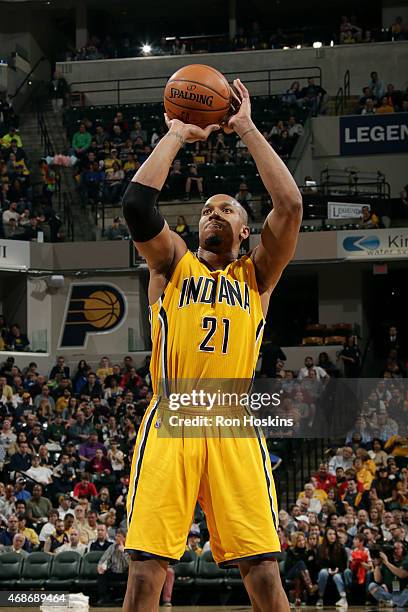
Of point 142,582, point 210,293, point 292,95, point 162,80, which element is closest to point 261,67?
point 292,95

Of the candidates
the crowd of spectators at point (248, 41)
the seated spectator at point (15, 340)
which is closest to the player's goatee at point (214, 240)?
the seated spectator at point (15, 340)

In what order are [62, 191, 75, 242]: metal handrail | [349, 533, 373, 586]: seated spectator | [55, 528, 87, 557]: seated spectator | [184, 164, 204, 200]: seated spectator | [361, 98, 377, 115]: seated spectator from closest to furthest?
[349, 533, 373, 586]: seated spectator < [55, 528, 87, 557]: seated spectator < [184, 164, 204, 200]: seated spectator < [62, 191, 75, 242]: metal handrail < [361, 98, 377, 115]: seated spectator

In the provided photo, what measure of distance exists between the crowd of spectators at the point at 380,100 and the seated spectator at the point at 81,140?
6655 mm

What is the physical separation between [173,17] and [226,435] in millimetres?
29448

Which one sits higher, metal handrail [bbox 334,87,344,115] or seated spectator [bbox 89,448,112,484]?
metal handrail [bbox 334,87,344,115]

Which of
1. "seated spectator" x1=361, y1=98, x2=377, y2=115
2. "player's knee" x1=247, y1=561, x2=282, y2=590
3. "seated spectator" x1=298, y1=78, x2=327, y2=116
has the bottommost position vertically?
"player's knee" x1=247, y1=561, x2=282, y2=590

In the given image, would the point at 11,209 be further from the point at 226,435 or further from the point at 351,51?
the point at 226,435

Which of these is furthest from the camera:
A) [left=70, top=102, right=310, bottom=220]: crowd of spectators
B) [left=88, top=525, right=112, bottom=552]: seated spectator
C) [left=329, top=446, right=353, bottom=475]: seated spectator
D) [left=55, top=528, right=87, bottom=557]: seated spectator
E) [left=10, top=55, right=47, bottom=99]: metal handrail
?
[left=10, top=55, right=47, bottom=99]: metal handrail

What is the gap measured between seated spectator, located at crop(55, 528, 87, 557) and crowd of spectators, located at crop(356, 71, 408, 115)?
1415cm

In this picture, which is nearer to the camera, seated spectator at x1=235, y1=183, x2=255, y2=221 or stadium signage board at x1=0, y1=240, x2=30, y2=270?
seated spectator at x1=235, y1=183, x2=255, y2=221

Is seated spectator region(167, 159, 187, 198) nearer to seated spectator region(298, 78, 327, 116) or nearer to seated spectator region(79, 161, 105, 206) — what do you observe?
seated spectator region(79, 161, 105, 206)

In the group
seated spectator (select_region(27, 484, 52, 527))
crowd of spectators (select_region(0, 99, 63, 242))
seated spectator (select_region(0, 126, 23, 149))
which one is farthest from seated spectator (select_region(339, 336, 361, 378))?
seated spectator (select_region(0, 126, 23, 149))

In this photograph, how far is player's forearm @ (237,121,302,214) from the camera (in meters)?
5.14

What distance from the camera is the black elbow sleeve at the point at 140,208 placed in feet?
16.1
